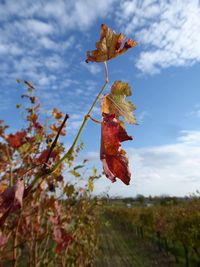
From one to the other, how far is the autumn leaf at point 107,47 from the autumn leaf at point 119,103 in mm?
64

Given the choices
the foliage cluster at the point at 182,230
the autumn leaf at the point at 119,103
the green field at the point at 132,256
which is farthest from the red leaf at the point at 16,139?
the foliage cluster at the point at 182,230

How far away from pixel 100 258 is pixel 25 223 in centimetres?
760

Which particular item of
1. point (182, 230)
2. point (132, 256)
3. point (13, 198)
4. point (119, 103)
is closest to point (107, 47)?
point (119, 103)

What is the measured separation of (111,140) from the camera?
583 millimetres

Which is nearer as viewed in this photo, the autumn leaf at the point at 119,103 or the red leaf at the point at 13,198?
the red leaf at the point at 13,198

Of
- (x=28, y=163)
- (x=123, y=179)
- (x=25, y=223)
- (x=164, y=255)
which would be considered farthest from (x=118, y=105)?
(x=164, y=255)

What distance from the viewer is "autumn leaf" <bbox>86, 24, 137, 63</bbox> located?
2.06ft

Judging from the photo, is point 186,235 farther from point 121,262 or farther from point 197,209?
point 121,262

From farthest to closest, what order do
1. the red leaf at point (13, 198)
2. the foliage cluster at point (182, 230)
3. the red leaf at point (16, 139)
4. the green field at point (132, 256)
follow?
the green field at point (132, 256), the foliage cluster at point (182, 230), the red leaf at point (16, 139), the red leaf at point (13, 198)

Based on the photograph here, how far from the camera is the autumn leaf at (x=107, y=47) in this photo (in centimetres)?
63

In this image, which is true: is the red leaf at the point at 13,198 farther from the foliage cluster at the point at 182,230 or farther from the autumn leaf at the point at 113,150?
the foliage cluster at the point at 182,230

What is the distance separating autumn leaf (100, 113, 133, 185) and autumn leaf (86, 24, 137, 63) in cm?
12

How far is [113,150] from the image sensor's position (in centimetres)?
59

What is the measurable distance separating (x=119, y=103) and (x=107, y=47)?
0.11 metres
